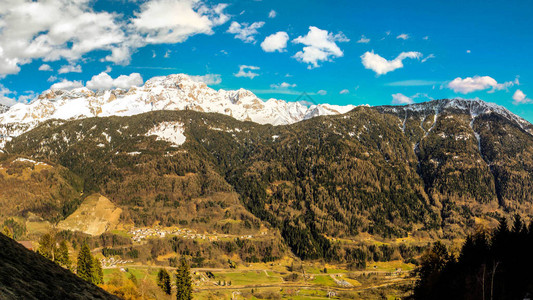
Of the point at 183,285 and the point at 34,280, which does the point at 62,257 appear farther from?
the point at 34,280

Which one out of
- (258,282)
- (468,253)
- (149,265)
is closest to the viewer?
(468,253)

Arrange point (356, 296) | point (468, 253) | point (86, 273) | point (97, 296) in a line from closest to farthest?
point (97, 296), point (468, 253), point (86, 273), point (356, 296)

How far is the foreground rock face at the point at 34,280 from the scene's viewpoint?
6.03m

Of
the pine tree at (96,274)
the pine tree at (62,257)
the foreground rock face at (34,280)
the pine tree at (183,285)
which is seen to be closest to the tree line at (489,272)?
the foreground rock face at (34,280)

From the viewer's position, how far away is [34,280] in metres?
7.12

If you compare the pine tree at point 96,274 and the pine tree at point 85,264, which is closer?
the pine tree at point 85,264

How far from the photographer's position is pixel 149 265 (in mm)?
166625

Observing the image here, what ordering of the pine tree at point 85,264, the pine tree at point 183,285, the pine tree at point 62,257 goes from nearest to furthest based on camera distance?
1. the pine tree at point 85,264
2. the pine tree at point 62,257
3. the pine tree at point 183,285

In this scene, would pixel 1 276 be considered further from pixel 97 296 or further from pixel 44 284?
pixel 97 296

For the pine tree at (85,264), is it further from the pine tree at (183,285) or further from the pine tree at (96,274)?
the pine tree at (183,285)

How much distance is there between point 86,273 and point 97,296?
86.5 metres

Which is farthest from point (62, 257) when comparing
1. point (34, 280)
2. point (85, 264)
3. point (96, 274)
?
point (34, 280)

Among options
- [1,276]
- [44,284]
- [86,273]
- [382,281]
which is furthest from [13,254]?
[382,281]

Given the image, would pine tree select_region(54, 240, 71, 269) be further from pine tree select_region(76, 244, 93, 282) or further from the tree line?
the tree line
